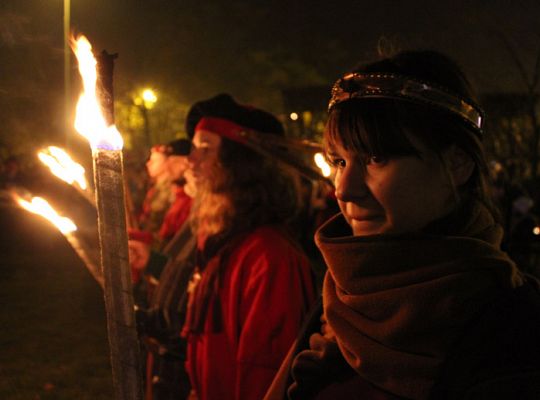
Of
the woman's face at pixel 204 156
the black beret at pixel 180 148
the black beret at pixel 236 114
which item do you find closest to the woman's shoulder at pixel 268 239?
the woman's face at pixel 204 156

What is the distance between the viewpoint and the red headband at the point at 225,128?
287 cm

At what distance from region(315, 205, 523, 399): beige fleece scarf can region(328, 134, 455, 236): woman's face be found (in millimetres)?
44

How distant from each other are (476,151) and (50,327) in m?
3.52

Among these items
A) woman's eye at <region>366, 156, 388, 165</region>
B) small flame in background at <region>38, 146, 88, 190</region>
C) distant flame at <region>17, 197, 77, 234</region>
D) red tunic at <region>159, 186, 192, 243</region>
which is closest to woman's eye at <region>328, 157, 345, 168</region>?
woman's eye at <region>366, 156, 388, 165</region>

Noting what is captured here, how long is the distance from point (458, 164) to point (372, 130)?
22cm

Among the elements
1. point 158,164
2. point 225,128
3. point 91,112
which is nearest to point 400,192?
point 91,112

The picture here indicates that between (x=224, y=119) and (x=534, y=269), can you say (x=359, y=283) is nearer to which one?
(x=224, y=119)

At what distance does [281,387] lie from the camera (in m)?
1.56

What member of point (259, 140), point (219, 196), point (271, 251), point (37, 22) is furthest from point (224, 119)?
point (37, 22)

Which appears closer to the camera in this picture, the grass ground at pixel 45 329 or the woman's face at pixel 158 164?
the grass ground at pixel 45 329

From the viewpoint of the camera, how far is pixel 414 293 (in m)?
1.19

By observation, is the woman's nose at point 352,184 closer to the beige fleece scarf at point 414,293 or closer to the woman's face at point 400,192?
the woman's face at point 400,192

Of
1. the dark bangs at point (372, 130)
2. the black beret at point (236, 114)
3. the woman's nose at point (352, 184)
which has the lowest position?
the woman's nose at point (352, 184)

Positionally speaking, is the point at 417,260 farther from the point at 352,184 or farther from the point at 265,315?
the point at 265,315
